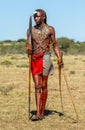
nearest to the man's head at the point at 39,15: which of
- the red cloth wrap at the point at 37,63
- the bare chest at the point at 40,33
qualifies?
the bare chest at the point at 40,33

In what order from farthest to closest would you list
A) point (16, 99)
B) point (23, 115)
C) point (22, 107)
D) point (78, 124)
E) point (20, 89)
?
1. point (20, 89)
2. point (16, 99)
3. point (22, 107)
4. point (23, 115)
5. point (78, 124)

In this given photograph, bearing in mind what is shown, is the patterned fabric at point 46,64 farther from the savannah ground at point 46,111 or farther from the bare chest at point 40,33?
the savannah ground at point 46,111

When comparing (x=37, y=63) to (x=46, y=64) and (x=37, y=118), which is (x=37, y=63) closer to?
(x=46, y=64)

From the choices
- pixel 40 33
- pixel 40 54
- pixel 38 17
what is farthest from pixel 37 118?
pixel 38 17

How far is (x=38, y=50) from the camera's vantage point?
37.9ft

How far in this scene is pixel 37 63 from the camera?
1152 centimetres

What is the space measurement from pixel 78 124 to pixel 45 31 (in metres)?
2.19

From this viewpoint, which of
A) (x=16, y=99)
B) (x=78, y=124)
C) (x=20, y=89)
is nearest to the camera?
(x=78, y=124)

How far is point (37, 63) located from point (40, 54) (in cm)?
21

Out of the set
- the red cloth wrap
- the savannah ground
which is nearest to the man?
the red cloth wrap

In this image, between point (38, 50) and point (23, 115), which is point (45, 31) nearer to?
point (38, 50)

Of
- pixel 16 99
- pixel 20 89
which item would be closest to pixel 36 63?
pixel 16 99

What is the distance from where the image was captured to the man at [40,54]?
11.4 meters

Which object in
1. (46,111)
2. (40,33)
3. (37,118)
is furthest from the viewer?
(46,111)
